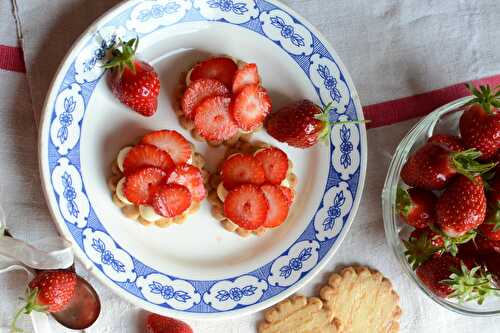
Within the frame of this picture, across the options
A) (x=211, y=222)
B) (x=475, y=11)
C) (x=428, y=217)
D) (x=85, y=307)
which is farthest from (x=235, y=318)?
(x=475, y=11)

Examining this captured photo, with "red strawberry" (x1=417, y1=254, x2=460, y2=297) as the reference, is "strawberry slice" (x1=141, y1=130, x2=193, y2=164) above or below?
above

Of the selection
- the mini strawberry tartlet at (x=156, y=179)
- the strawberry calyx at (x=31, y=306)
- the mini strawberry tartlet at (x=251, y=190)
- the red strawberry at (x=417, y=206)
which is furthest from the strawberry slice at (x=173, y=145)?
the red strawberry at (x=417, y=206)

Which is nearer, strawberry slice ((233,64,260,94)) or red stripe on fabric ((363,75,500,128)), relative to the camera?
strawberry slice ((233,64,260,94))

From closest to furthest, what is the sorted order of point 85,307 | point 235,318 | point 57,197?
1. point 57,197
2. point 85,307
3. point 235,318

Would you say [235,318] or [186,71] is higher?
[186,71]

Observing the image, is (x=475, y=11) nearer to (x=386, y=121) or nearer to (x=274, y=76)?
(x=386, y=121)

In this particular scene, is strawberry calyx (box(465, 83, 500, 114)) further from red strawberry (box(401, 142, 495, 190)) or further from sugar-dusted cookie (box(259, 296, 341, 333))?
sugar-dusted cookie (box(259, 296, 341, 333))

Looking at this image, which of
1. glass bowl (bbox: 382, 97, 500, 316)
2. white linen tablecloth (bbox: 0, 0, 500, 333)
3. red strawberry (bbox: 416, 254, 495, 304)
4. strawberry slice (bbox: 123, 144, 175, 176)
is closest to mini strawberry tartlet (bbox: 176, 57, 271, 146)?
strawberry slice (bbox: 123, 144, 175, 176)
